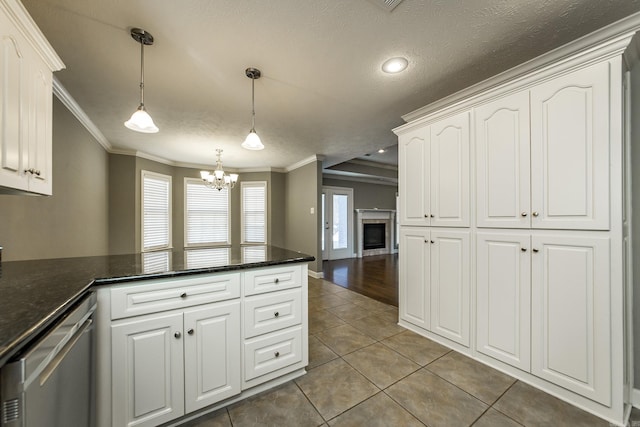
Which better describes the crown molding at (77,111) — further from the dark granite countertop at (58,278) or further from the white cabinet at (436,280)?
the white cabinet at (436,280)

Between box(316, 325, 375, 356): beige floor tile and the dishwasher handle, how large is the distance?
5.91 feet

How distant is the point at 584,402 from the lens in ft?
4.87

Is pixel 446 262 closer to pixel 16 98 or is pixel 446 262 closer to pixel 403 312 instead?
pixel 403 312

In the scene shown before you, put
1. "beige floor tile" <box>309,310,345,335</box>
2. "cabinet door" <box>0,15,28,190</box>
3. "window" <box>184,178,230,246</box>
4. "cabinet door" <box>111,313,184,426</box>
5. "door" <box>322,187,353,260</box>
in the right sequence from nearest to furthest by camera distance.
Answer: "cabinet door" <box>0,15,28,190</box> → "cabinet door" <box>111,313,184,426</box> → "beige floor tile" <box>309,310,345,335</box> → "window" <box>184,178,230,246</box> → "door" <box>322,187,353,260</box>

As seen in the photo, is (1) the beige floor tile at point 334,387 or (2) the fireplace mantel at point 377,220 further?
(2) the fireplace mantel at point 377,220

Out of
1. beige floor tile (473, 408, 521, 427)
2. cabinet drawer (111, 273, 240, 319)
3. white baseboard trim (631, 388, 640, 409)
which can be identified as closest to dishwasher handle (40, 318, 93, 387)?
cabinet drawer (111, 273, 240, 319)

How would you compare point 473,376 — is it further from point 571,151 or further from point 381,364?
point 571,151

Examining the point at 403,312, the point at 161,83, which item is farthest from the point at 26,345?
the point at 403,312

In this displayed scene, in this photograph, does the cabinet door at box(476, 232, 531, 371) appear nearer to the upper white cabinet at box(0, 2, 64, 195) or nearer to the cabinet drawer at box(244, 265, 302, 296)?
the cabinet drawer at box(244, 265, 302, 296)

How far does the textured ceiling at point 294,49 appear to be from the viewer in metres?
1.41

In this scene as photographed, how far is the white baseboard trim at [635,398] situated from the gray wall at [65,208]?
4.40 m

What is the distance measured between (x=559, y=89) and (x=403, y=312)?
2.30 metres

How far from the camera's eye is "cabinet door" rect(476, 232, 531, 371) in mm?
1729

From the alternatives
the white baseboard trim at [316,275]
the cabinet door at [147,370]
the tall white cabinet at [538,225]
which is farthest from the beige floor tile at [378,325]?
the white baseboard trim at [316,275]
